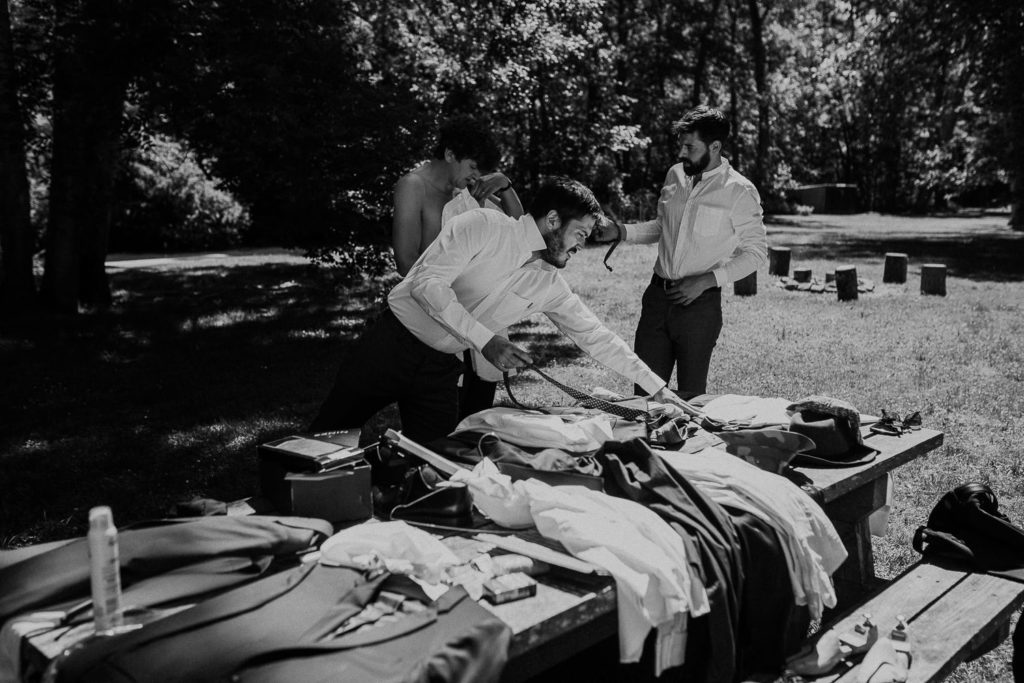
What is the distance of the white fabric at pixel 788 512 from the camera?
2988 mm

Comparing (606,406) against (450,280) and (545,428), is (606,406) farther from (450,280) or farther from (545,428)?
(450,280)

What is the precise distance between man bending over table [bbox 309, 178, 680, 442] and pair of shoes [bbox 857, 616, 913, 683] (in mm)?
1426

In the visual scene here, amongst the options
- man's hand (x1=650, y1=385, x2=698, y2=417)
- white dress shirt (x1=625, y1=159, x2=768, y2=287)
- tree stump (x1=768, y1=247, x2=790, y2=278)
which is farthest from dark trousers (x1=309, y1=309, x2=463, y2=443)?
tree stump (x1=768, y1=247, x2=790, y2=278)

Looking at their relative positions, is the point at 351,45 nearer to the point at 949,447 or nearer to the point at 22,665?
the point at 949,447

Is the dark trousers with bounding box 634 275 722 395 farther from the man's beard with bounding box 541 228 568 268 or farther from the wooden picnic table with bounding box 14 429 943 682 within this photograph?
the wooden picnic table with bounding box 14 429 943 682

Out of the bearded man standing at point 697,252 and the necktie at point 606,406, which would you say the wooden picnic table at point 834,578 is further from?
the bearded man standing at point 697,252

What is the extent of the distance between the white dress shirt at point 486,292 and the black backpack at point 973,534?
1.29m

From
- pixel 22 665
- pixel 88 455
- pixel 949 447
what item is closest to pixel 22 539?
pixel 88 455

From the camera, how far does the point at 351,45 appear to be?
445 inches

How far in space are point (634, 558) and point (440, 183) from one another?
290 cm

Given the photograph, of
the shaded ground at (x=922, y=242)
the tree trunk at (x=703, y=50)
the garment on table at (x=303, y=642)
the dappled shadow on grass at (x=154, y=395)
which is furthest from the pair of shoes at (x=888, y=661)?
the tree trunk at (x=703, y=50)

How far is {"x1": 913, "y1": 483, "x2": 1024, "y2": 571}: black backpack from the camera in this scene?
3771 mm

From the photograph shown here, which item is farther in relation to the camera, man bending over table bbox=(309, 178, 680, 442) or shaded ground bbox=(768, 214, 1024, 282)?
shaded ground bbox=(768, 214, 1024, 282)

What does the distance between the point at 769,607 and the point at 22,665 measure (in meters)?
2.02
